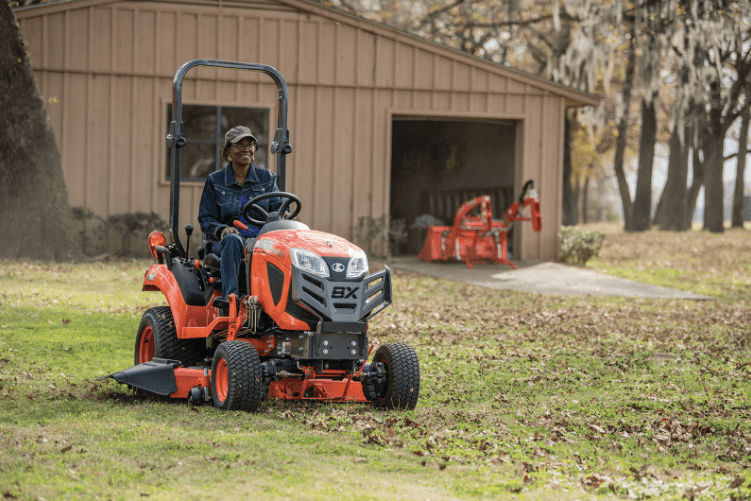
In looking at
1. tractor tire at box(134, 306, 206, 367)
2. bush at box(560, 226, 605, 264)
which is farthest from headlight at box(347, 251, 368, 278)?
bush at box(560, 226, 605, 264)

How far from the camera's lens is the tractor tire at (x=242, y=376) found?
5.21 meters

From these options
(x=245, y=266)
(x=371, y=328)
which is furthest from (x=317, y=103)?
(x=245, y=266)

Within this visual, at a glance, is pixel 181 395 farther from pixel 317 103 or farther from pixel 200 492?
pixel 317 103

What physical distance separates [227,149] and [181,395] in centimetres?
171

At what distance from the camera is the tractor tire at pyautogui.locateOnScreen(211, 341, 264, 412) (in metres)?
5.21

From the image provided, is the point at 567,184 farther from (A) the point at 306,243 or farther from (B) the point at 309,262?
(B) the point at 309,262

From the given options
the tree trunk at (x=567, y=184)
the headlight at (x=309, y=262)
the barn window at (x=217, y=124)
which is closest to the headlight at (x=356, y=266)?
the headlight at (x=309, y=262)

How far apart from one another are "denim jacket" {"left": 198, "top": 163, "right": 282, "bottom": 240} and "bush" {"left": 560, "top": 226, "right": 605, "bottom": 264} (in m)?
12.2

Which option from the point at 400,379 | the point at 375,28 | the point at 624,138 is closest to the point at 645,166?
the point at 624,138

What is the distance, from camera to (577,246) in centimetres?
1758

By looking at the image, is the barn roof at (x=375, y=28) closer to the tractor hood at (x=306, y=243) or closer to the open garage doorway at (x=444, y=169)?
the open garage doorway at (x=444, y=169)

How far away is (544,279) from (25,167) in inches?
335

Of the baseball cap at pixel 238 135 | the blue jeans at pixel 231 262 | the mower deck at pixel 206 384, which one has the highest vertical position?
the baseball cap at pixel 238 135

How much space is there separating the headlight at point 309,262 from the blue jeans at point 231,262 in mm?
568
